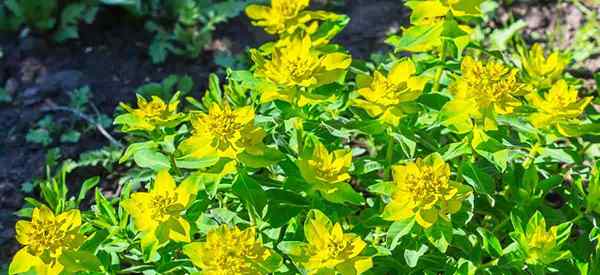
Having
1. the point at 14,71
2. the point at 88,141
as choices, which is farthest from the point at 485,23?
the point at 14,71

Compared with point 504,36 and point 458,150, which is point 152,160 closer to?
point 458,150

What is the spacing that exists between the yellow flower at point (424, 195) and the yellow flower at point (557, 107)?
33 cm

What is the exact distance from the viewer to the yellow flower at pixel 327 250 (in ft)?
6.52

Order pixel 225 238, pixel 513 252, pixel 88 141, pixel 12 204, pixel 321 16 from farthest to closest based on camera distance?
1. pixel 88 141
2. pixel 12 204
3. pixel 321 16
4. pixel 513 252
5. pixel 225 238

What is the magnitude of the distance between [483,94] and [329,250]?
532 millimetres

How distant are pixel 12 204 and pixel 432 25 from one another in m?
1.74

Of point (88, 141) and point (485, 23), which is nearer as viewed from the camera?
point (88, 141)

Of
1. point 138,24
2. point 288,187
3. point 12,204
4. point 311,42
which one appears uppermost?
point 311,42

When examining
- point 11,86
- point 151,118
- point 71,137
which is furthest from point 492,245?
point 11,86

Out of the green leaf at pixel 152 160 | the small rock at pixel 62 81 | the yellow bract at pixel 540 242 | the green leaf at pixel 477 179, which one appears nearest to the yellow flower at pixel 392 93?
the green leaf at pixel 477 179

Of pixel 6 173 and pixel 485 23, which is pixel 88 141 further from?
pixel 485 23

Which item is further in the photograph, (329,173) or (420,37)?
(420,37)

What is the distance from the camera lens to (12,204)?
10.4 feet

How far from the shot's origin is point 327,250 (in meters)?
2.00
